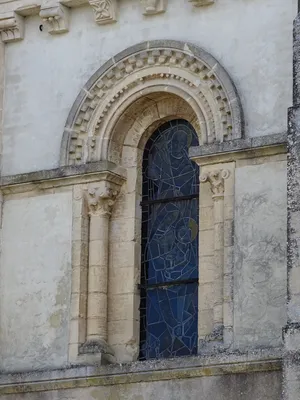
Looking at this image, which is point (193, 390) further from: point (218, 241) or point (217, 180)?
point (217, 180)

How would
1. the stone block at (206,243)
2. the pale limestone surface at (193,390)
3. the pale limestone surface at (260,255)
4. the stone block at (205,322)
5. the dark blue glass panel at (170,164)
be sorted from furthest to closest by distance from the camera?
1. the dark blue glass panel at (170,164)
2. the stone block at (206,243)
3. the stone block at (205,322)
4. the pale limestone surface at (260,255)
5. the pale limestone surface at (193,390)

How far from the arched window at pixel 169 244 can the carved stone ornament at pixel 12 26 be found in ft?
6.93

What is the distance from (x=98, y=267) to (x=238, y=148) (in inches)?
85.4

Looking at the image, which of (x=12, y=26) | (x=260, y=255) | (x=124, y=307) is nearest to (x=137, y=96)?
(x=12, y=26)

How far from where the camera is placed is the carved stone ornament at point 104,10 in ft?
72.3

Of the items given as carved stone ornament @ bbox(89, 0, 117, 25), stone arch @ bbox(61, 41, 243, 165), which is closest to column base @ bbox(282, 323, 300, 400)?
stone arch @ bbox(61, 41, 243, 165)

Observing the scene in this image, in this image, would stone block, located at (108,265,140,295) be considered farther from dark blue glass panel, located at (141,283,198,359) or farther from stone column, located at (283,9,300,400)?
stone column, located at (283,9,300,400)

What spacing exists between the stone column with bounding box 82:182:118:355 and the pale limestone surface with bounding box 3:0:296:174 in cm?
81

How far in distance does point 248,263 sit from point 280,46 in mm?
2416

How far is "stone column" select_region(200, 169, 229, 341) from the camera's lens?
20.5 m

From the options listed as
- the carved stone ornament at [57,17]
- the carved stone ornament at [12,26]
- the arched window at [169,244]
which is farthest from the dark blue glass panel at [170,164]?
the carved stone ornament at [12,26]

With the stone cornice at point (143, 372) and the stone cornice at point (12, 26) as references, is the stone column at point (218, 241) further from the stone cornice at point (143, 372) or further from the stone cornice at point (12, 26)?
the stone cornice at point (12, 26)

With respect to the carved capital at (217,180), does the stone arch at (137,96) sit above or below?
above

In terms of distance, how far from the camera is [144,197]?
21.9m
